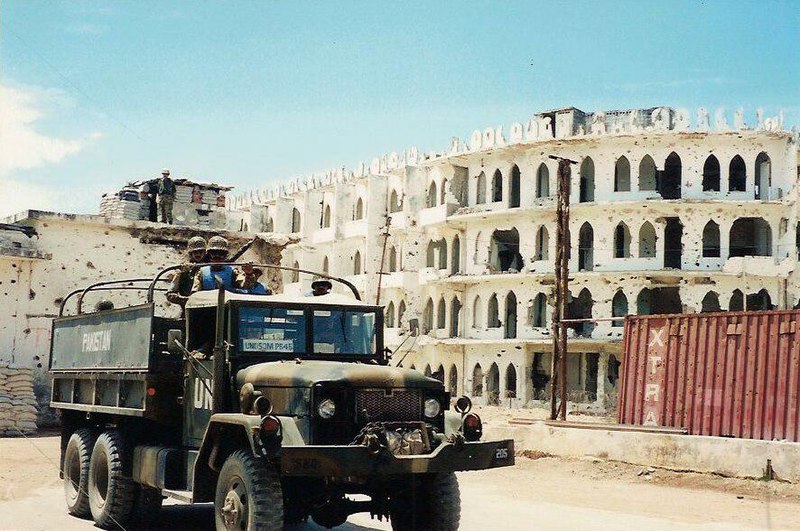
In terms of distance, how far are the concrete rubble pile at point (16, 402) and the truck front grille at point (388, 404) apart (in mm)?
16187

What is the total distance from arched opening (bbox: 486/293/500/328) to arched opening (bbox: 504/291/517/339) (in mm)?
554

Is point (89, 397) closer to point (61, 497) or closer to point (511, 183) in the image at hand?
point (61, 497)

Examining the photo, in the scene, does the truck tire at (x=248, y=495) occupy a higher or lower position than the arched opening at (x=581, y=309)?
lower

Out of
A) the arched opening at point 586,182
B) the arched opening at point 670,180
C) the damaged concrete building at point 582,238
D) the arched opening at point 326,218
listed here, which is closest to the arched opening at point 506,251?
the damaged concrete building at point 582,238

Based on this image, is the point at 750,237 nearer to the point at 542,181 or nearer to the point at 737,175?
the point at 737,175

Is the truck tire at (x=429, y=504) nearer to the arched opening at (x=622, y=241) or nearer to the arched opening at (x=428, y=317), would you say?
the arched opening at (x=622, y=241)

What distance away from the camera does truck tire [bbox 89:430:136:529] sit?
11008 millimetres

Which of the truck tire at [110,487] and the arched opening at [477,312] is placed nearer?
the truck tire at [110,487]

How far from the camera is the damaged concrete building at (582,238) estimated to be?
4559 centimetres

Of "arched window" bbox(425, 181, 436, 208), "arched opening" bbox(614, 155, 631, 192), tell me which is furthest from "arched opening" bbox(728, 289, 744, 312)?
"arched window" bbox(425, 181, 436, 208)

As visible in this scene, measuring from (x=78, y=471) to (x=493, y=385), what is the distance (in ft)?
130

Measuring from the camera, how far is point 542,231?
4959 centimetres

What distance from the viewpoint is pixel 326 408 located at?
8.68m

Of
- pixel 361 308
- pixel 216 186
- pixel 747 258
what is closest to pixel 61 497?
pixel 361 308
